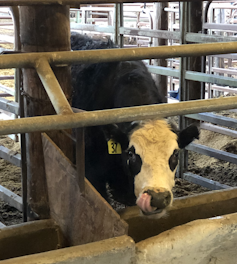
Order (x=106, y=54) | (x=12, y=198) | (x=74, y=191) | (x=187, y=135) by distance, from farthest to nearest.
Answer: (x=12, y=198), (x=187, y=135), (x=74, y=191), (x=106, y=54)

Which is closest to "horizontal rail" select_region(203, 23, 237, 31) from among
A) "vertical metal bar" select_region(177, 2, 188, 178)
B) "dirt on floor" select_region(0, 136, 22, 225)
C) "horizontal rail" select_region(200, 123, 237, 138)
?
"vertical metal bar" select_region(177, 2, 188, 178)

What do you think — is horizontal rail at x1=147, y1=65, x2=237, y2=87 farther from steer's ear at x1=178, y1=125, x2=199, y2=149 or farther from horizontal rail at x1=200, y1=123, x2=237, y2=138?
steer's ear at x1=178, y1=125, x2=199, y2=149

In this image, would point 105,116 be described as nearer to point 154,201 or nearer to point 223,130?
point 154,201

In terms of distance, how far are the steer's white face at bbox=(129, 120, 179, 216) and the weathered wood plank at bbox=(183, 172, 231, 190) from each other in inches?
63.5

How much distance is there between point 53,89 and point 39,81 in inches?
28.2

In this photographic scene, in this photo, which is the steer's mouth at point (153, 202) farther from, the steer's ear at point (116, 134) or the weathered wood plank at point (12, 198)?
the weathered wood plank at point (12, 198)

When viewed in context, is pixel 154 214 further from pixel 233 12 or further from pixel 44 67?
pixel 233 12

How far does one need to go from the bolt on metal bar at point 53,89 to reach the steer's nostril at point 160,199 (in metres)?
0.75

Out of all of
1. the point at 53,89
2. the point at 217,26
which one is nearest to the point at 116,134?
the point at 53,89

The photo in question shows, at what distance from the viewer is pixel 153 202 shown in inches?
73.9

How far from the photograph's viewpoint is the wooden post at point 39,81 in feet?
6.77

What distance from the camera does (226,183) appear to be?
415 cm

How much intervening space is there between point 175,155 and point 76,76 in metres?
1.51

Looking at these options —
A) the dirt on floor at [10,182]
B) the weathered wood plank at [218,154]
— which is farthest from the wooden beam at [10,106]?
the weathered wood plank at [218,154]
